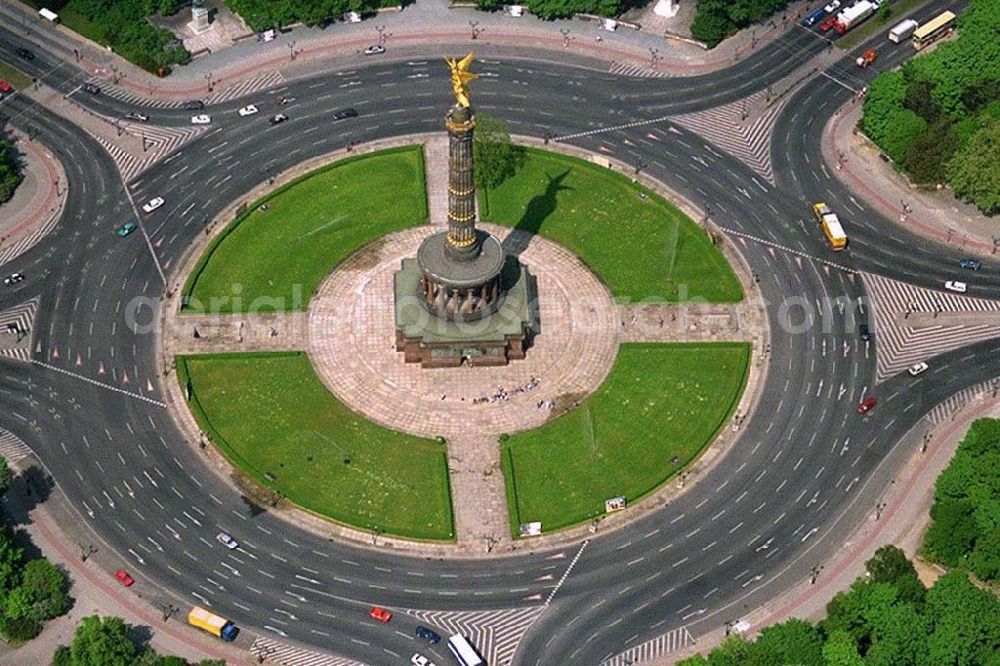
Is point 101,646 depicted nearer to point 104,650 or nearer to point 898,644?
point 104,650

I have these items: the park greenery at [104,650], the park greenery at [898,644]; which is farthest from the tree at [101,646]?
the park greenery at [898,644]

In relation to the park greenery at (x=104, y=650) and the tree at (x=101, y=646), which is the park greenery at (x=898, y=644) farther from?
the tree at (x=101, y=646)

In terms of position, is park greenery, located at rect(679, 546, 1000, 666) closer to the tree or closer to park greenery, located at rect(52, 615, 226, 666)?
park greenery, located at rect(52, 615, 226, 666)

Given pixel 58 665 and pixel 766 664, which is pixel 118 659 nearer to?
pixel 58 665

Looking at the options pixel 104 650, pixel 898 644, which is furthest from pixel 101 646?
pixel 898 644

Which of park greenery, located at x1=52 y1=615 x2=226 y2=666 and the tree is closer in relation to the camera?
the tree

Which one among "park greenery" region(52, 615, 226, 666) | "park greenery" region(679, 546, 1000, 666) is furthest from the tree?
"park greenery" region(679, 546, 1000, 666)

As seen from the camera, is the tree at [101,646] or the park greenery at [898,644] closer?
the park greenery at [898,644]

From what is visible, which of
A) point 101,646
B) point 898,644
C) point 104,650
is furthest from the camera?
point 898,644
